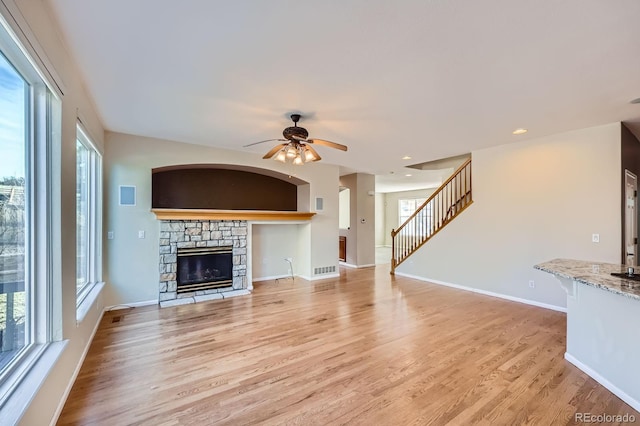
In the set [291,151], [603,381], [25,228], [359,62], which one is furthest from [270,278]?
[603,381]

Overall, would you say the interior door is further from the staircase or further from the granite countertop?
the staircase

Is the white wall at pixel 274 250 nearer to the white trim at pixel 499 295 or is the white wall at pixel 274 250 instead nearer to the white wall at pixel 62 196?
the white trim at pixel 499 295

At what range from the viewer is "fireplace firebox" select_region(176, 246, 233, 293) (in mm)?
5016

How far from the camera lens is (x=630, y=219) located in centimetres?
413

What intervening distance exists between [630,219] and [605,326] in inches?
110

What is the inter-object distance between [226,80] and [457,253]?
5092 millimetres

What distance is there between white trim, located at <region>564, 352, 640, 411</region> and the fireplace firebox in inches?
193

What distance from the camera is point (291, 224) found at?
259 inches

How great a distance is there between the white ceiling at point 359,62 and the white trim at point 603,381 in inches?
102

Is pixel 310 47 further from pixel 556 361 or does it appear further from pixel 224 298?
pixel 224 298

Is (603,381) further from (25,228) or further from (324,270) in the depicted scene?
(324,270)

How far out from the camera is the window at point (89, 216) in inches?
133

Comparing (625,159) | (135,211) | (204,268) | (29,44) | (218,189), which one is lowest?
(204,268)

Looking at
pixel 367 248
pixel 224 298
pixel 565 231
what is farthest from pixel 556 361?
pixel 367 248
